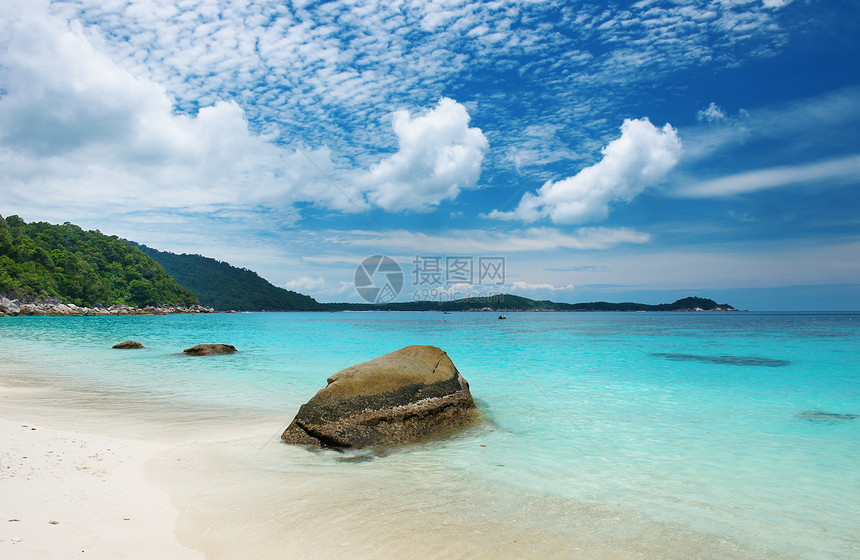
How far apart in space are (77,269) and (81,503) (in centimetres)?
12057

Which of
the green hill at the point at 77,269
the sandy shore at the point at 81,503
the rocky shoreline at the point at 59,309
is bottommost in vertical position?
the rocky shoreline at the point at 59,309

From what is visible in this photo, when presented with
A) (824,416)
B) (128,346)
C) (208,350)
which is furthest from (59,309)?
(824,416)

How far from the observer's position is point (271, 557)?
388 centimetres

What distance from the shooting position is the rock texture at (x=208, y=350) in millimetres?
22359

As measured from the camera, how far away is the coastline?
4.04 m

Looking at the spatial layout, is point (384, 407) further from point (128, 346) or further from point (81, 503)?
point (128, 346)

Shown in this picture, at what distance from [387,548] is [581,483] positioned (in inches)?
124

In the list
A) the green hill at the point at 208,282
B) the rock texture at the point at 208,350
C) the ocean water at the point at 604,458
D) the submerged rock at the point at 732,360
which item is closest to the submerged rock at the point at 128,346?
the rock texture at the point at 208,350

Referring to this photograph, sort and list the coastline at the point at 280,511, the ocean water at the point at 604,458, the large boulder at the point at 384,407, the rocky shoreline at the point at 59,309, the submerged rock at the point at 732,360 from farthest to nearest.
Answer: the rocky shoreline at the point at 59,309 < the submerged rock at the point at 732,360 < the large boulder at the point at 384,407 < the ocean water at the point at 604,458 < the coastline at the point at 280,511

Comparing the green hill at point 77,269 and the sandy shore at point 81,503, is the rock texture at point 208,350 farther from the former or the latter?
the green hill at point 77,269

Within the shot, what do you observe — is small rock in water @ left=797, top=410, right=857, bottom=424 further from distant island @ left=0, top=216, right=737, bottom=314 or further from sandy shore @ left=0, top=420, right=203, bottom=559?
distant island @ left=0, top=216, right=737, bottom=314

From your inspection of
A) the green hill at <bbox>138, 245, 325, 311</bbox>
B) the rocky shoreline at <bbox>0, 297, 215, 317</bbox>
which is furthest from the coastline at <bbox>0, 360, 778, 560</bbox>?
the green hill at <bbox>138, 245, 325, 311</bbox>

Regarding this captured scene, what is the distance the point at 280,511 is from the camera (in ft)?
16.0

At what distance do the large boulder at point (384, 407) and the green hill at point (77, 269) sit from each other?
101205mm
